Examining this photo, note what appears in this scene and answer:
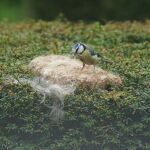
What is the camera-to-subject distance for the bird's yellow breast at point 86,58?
17.7 feet

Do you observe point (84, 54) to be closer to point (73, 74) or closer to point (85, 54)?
A: point (85, 54)

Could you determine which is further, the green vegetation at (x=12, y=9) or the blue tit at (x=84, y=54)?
the green vegetation at (x=12, y=9)

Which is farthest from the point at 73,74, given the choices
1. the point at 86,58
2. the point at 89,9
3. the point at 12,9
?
the point at 12,9

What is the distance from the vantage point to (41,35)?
7.41 m

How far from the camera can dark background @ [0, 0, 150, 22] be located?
37.0 ft

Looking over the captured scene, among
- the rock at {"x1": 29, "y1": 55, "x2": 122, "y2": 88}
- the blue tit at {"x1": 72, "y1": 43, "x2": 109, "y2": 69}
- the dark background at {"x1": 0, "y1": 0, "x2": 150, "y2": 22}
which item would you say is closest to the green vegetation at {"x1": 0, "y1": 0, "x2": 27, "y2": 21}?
the dark background at {"x1": 0, "y1": 0, "x2": 150, "y2": 22}

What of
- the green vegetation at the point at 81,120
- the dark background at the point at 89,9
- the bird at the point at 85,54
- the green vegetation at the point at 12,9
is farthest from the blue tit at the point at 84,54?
the green vegetation at the point at 12,9

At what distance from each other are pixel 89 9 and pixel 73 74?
621 cm

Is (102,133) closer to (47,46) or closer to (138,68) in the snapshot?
(138,68)

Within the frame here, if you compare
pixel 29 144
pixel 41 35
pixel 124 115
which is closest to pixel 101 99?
pixel 124 115

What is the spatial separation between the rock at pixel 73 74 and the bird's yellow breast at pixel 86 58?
0.06 m

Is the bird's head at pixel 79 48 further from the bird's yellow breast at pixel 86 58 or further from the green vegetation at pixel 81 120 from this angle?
the green vegetation at pixel 81 120

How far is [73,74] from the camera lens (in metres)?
5.30

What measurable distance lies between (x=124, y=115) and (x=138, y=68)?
872 mm
